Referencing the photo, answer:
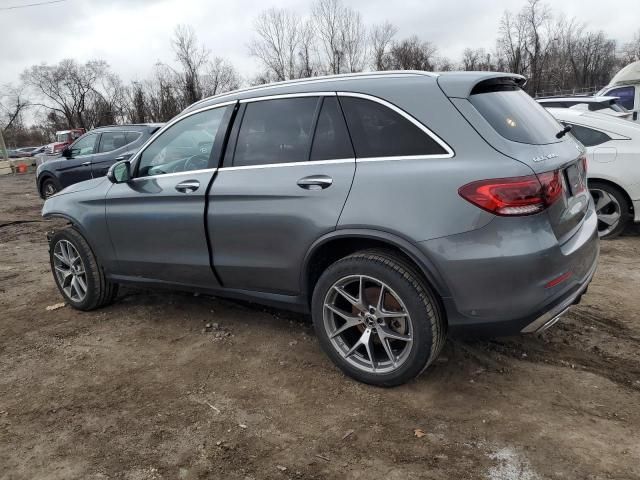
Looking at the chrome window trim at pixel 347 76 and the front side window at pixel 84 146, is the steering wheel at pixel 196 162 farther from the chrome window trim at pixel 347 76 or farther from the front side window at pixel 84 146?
the front side window at pixel 84 146

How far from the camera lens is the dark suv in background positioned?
10.4 meters

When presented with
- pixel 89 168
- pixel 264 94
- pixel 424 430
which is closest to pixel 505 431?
pixel 424 430

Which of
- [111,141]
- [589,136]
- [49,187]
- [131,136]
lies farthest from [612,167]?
[49,187]

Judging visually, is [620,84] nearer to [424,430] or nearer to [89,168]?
[89,168]

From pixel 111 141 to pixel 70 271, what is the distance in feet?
21.4

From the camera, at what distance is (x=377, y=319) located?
311cm

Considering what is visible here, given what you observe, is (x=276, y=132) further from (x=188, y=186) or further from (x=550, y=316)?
(x=550, y=316)

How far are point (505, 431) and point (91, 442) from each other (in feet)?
7.26

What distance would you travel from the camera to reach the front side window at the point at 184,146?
12.7 ft

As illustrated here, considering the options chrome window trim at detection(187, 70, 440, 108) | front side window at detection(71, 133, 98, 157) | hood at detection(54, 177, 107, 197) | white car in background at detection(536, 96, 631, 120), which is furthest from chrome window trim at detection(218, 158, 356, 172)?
front side window at detection(71, 133, 98, 157)

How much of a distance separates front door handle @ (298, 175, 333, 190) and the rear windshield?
0.93 m

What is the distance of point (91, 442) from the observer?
2871 millimetres

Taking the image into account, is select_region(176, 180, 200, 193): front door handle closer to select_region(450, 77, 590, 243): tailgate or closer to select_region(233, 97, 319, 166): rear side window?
select_region(233, 97, 319, 166): rear side window

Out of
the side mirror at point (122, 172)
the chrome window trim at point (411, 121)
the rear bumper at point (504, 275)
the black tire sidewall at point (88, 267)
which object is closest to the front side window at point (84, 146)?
the black tire sidewall at point (88, 267)
